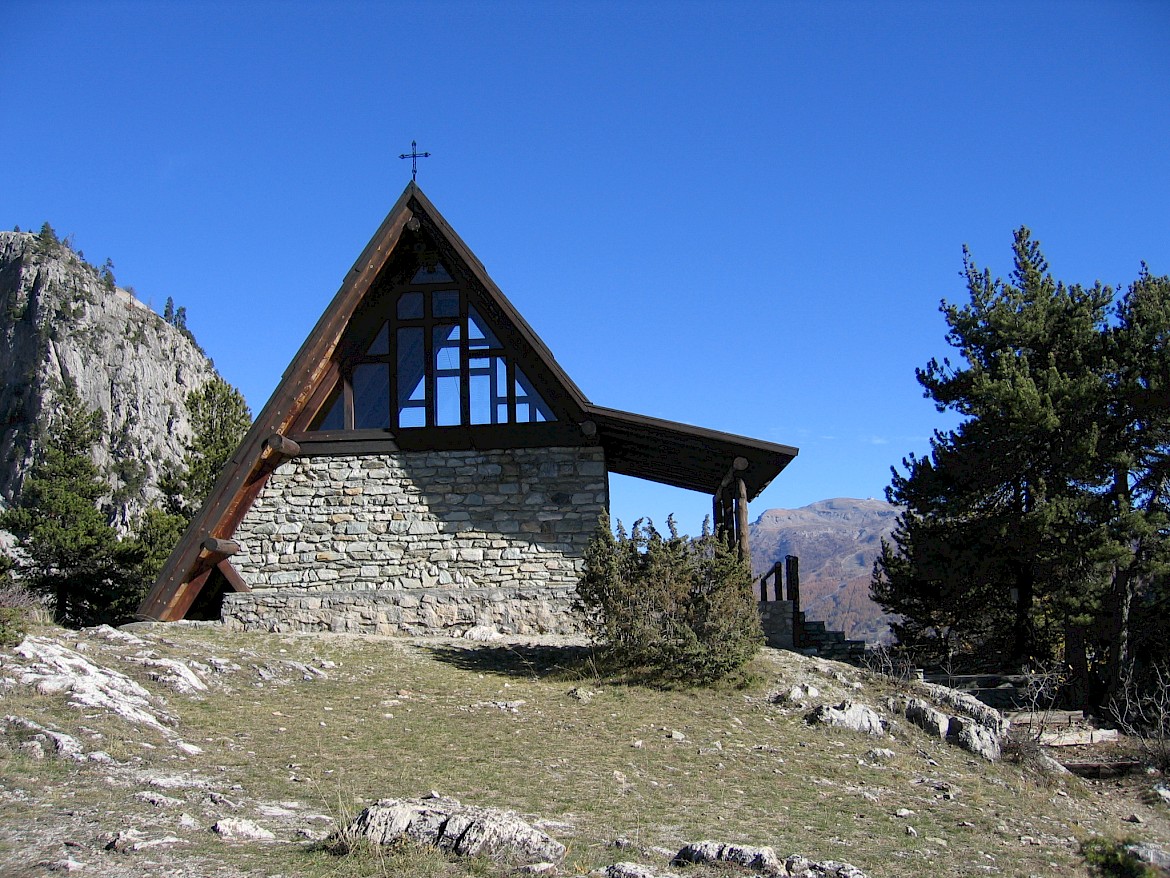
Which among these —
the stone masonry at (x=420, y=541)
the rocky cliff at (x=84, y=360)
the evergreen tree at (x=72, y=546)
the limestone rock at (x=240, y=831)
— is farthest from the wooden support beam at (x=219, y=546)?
the rocky cliff at (x=84, y=360)

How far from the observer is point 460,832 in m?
6.04

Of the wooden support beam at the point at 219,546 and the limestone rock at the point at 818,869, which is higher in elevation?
the wooden support beam at the point at 219,546

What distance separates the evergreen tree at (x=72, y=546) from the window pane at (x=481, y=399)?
1012 cm

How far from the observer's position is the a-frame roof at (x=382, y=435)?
15406mm

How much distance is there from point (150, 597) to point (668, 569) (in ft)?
27.0

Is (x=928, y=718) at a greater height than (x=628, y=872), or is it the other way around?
(x=928, y=718)

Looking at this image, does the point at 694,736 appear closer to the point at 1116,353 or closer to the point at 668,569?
the point at 668,569

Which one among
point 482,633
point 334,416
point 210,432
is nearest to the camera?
point 482,633

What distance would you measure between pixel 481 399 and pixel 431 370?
3.22ft

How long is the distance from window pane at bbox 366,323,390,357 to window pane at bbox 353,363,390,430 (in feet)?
0.64

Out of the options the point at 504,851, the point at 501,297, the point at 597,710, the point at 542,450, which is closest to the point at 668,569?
the point at 597,710

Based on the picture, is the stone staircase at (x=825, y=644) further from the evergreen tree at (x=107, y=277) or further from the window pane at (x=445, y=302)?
the evergreen tree at (x=107, y=277)

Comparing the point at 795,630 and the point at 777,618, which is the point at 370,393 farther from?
the point at 795,630

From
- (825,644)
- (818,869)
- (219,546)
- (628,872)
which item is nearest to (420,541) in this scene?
(219,546)
